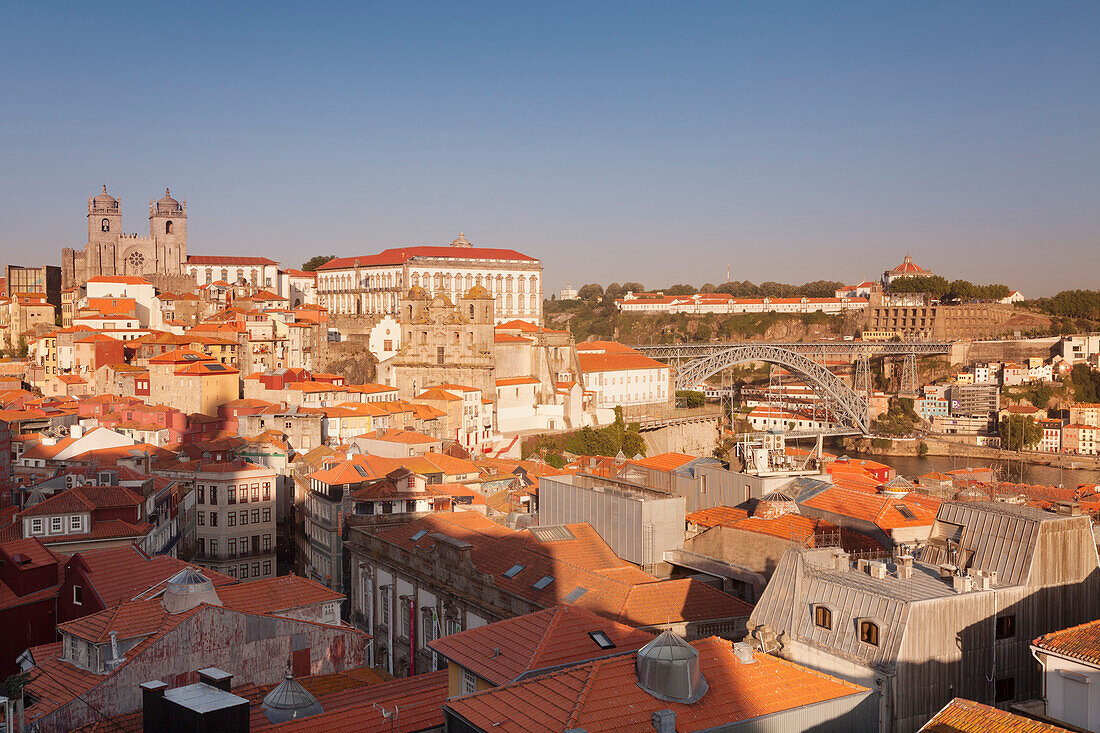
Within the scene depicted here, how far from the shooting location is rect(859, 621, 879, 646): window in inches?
350

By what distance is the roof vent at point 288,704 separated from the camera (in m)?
8.62

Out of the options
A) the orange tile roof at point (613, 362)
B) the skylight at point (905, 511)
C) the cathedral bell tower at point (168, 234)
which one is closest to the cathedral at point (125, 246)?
the cathedral bell tower at point (168, 234)

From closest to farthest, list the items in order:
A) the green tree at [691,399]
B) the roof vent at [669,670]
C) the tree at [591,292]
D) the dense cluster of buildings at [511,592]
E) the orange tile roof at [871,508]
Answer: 1. the roof vent at [669,670]
2. the dense cluster of buildings at [511,592]
3. the orange tile roof at [871,508]
4. the green tree at [691,399]
5. the tree at [591,292]

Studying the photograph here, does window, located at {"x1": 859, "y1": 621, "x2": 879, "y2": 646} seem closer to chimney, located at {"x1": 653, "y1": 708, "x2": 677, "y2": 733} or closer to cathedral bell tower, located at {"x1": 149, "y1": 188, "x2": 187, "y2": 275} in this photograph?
chimney, located at {"x1": 653, "y1": 708, "x2": 677, "y2": 733}

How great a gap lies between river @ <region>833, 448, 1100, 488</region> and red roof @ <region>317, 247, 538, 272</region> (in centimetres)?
2484

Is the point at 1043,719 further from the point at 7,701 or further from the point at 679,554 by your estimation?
the point at 7,701

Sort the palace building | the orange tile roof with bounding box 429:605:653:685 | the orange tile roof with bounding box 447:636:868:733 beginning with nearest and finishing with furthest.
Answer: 1. the orange tile roof with bounding box 447:636:868:733
2. the orange tile roof with bounding box 429:605:653:685
3. the palace building

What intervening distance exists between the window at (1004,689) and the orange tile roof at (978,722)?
2619 mm

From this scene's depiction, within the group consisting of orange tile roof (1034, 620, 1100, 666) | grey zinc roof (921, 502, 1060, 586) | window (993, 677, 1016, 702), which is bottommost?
window (993, 677, 1016, 702)

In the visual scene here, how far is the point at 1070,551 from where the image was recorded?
32.5ft

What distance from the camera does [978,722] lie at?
270 inches

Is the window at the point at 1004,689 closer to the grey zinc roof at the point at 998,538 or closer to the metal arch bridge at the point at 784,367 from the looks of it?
the grey zinc roof at the point at 998,538

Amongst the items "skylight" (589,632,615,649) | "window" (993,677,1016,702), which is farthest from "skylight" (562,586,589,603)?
"window" (993,677,1016,702)

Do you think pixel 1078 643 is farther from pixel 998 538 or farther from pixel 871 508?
pixel 871 508
